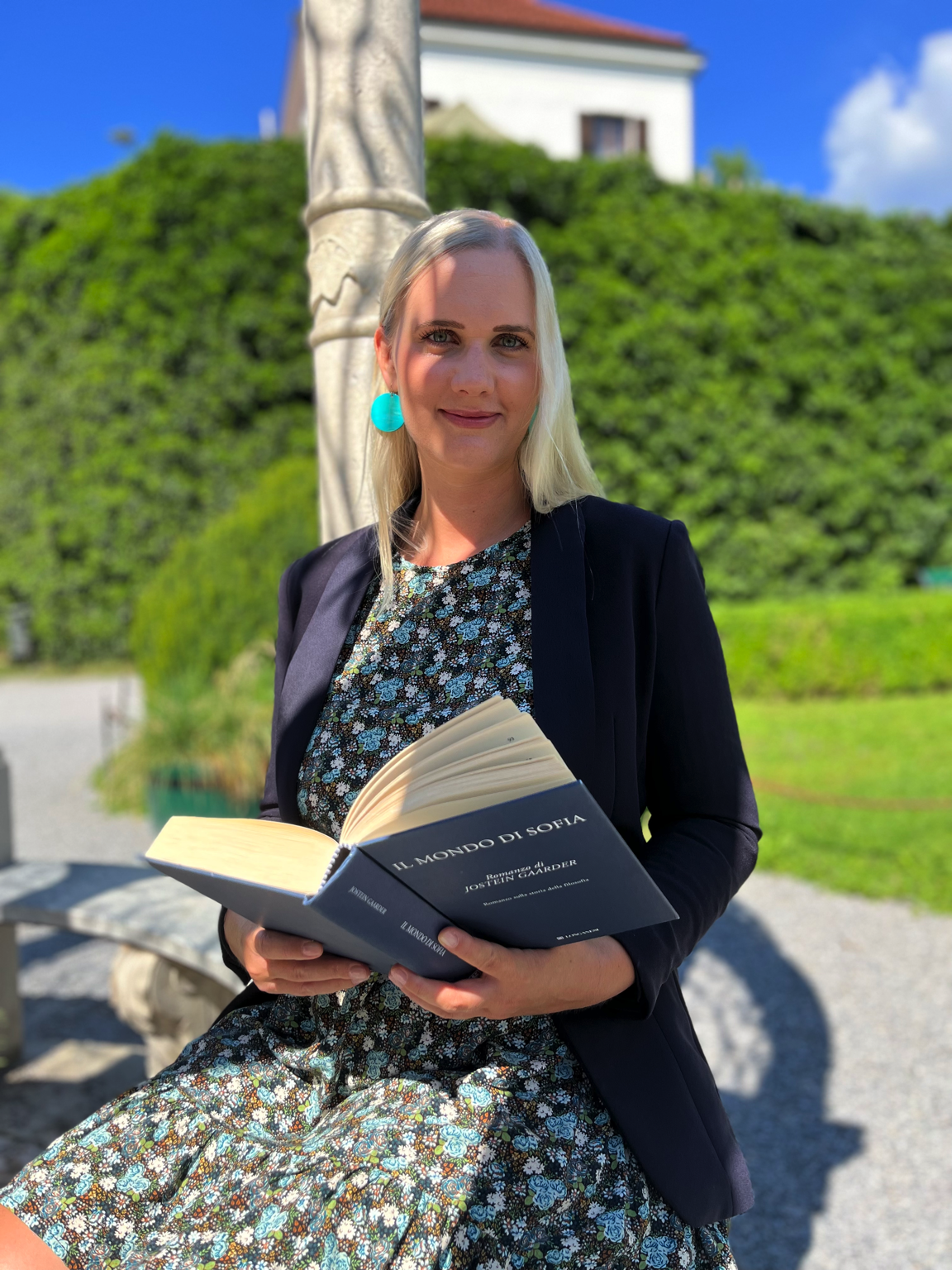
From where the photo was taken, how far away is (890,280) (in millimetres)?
13000

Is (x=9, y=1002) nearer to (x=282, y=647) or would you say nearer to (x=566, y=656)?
(x=282, y=647)

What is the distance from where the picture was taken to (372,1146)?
117cm

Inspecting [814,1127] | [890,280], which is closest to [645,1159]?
[814,1127]

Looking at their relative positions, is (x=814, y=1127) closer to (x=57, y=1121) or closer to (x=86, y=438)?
(x=57, y=1121)

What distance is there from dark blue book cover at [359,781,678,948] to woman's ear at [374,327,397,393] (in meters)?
0.99

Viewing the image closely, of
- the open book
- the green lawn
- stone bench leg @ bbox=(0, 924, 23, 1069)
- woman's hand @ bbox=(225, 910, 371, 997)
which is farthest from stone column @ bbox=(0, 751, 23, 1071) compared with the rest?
the green lawn

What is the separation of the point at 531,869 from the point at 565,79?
20886mm

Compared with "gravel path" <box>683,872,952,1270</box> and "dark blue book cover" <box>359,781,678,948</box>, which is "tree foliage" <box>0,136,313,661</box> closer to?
"gravel path" <box>683,872,952,1270</box>

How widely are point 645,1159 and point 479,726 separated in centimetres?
62

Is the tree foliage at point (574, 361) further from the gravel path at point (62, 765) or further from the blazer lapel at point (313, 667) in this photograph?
the blazer lapel at point (313, 667)

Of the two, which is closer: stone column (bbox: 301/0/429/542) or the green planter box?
stone column (bbox: 301/0/429/542)

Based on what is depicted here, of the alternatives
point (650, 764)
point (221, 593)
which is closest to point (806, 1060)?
point (650, 764)

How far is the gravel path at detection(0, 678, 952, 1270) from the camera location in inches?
101

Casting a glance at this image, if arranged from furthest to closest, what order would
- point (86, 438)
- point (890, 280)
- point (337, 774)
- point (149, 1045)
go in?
point (890, 280) → point (86, 438) → point (149, 1045) → point (337, 774)
